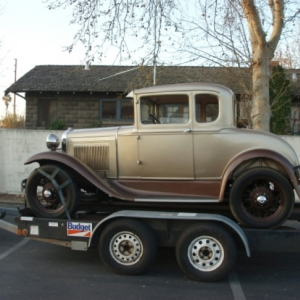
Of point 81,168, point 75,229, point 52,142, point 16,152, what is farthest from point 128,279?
point 16,152

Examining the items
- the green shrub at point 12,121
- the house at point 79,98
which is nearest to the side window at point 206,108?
the house at point 79,98

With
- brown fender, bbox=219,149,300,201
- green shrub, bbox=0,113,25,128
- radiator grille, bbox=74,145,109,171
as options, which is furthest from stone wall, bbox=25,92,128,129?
green shrub, bbox=0,113,25,128

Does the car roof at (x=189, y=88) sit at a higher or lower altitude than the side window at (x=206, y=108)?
higher

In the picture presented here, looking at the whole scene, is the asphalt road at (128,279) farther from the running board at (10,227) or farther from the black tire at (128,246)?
the running board at (10,227)

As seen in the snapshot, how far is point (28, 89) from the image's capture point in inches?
768

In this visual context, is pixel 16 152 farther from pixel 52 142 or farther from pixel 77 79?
pixel 77 79

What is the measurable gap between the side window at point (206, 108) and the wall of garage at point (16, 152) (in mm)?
7305

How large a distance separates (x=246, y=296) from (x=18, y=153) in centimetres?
900

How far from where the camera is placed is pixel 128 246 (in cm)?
572

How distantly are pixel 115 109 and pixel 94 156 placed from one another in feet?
44.3

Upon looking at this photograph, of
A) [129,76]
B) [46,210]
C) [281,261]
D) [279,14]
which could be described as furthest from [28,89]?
[281,261]

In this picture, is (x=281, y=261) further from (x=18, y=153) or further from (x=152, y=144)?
(x=18, y=153)

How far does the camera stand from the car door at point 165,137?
5.93 metres

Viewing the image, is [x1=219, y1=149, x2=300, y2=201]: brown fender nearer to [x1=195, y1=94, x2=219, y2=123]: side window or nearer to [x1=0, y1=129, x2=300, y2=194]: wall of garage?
[x1=195, y1=94, x2=219, y2=123]: side window
